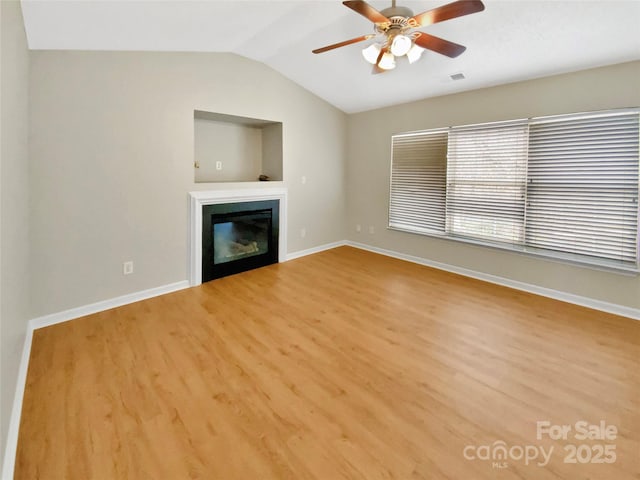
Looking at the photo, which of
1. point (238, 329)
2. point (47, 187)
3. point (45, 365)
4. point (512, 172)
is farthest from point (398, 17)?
point (45, 365)

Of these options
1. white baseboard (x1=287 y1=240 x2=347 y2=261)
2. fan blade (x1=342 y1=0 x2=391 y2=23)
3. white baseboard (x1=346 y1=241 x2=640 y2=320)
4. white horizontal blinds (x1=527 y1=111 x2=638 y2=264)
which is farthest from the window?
fan blade (x1=342 y1=0 x2=391 y2=23)

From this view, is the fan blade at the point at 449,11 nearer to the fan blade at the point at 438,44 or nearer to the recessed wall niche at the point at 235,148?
the fan blade at the point at 438,44

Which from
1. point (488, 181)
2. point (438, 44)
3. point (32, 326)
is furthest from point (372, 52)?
point (32, 326)

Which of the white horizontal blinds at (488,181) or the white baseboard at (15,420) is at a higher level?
the white horizontal blinds at (488,181)

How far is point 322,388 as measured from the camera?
2000 mm

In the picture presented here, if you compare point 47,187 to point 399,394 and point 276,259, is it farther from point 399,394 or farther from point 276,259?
point 399,394

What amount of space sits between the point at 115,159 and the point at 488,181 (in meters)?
4.24

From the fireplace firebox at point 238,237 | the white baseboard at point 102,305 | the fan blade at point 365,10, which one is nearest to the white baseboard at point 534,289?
the fireplace firebox at point 238,237

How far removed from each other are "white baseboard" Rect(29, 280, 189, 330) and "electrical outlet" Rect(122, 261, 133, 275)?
237 mm

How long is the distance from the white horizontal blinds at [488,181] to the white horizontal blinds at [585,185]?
0.15 meters

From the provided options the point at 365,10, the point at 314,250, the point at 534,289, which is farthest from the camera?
the point at 314,250

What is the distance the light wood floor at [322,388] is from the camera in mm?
1479

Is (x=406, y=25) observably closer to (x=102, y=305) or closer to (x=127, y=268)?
(x=127, y=268)

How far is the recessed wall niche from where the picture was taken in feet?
14.1
